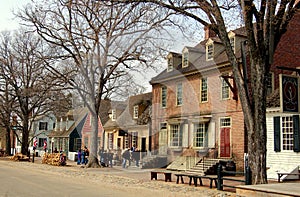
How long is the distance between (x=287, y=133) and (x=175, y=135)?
10.7 metres

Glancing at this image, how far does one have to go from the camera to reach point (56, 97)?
36719mm

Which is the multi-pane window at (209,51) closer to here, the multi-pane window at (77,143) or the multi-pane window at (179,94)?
the multi-pane window at (179,94)

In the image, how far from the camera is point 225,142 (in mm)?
24047

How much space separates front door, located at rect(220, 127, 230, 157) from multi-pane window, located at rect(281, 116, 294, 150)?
176 inches

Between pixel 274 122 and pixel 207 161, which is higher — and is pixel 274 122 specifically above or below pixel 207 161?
above

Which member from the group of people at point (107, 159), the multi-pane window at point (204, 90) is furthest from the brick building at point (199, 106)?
the group of people at point (107, 159)

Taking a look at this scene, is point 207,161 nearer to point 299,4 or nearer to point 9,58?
point 299,4

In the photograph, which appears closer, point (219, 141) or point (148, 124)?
point (219, 141)

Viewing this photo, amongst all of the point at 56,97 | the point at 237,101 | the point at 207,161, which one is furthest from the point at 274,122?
the point at 56,97

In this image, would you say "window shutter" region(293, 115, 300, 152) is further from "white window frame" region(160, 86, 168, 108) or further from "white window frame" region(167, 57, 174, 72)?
"white window frame" region(167, 57, 174, 72)

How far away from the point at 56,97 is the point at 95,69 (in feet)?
35.3

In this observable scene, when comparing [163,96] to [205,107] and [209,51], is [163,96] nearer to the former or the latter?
[205,107]

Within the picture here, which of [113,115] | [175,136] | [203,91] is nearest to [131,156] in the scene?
[175,136]

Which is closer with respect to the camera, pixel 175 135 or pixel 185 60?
pixel 175 135
